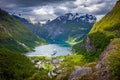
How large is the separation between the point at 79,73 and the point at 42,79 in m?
80.0

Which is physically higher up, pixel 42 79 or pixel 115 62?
pixel 115 62

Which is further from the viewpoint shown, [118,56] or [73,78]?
[73,78]

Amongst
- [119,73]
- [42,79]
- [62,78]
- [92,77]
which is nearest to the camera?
[119,73]

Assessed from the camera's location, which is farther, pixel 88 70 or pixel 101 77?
pixel 88 70

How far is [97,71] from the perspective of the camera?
9444 centimetres

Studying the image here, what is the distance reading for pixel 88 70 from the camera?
102938 mm

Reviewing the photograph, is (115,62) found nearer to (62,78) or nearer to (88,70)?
(88,70)

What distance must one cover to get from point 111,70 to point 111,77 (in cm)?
213

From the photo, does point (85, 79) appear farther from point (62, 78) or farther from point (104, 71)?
point (62, 78)

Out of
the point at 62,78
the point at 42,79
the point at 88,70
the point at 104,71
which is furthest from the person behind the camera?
the point at 42,79

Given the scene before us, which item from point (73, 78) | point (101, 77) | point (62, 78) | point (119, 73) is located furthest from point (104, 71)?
point (62, 78)

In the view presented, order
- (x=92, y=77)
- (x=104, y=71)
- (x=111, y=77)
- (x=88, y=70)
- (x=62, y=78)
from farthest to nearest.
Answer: (x=62, y=78) < (x=88, y=70) < (x=92, y=77) < (x=104, y=71) < (x=111, y=77)

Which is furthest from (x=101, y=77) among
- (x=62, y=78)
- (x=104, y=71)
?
(x=62, y=78)

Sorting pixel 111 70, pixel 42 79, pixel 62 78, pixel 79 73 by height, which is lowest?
pixel 42 79
